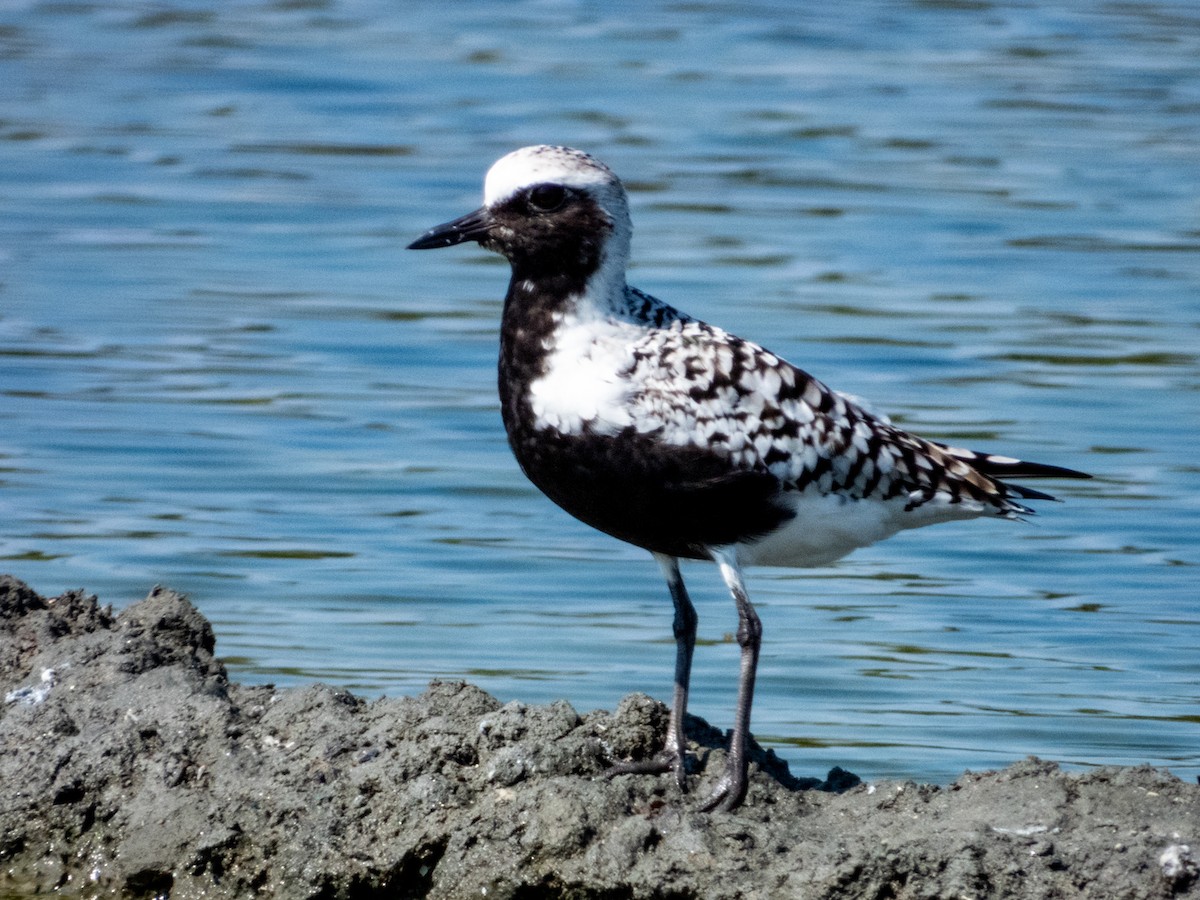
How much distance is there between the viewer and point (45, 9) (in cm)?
2828

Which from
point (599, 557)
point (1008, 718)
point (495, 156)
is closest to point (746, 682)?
point (1008, 718)

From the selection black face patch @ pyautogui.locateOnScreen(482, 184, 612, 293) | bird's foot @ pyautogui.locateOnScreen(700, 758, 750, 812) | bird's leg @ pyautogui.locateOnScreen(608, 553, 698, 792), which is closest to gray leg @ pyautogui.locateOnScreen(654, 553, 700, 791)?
bird's leg @ pyautogui.locateOnScreen(608, 553, 698, 792)

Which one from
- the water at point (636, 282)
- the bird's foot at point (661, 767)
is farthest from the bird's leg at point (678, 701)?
the water at point (636, 282)

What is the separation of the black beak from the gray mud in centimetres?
151

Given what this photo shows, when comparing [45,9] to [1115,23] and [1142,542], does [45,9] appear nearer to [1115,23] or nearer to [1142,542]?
[1115,23]

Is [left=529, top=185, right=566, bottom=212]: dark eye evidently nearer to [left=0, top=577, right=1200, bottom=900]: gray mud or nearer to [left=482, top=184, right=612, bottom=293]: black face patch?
[left=482, top=184, right=612, bottom=293]: black face patch

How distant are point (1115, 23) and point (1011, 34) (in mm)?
1284

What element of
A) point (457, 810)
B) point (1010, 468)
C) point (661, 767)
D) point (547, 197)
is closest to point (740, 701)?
point (661, 767)

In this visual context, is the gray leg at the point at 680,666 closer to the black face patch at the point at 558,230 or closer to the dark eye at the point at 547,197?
the black face patch at the point at 558,230

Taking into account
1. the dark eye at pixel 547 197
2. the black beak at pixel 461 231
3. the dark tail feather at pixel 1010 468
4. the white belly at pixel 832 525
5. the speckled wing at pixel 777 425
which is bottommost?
the white belly at pixel 832 525

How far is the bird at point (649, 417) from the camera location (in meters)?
7.55

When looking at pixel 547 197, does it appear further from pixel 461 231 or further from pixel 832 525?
pixel 832 525

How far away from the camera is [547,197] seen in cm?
776

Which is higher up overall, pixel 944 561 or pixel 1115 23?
pixel 1115 23
